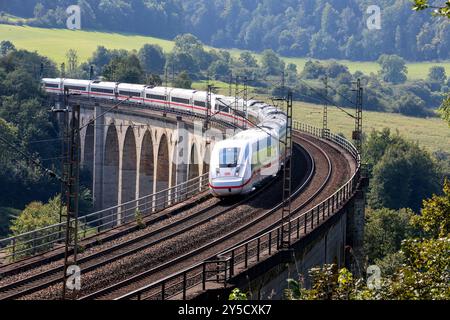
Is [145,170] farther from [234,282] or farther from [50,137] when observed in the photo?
[234,282]

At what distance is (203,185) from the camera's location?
5156cm

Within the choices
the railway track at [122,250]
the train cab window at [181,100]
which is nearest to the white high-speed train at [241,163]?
the railway track at [122,250]

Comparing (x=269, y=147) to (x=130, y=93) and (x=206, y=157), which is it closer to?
(x=206, y=157)

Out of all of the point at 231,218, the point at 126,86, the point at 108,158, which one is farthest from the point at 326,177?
the point at 126,86

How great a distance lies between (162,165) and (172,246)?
5187 cm

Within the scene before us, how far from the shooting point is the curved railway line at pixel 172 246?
3119cm

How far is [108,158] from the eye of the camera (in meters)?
102

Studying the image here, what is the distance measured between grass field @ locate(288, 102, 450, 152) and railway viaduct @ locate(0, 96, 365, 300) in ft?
173

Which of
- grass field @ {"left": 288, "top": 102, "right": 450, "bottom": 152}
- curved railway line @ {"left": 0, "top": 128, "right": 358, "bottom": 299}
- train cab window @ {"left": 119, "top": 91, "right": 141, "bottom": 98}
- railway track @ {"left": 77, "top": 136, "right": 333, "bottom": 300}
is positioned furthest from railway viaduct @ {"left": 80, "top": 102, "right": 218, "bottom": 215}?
grass field @ {"left": 288, "top": 102, "right": 450, "bottom": 152}

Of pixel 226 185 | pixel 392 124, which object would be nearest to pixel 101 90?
pixel 392 124

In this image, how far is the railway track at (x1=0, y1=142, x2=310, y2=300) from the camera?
103 ft

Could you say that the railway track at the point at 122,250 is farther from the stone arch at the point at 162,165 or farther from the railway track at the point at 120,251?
the stone arch at the point at 162,165

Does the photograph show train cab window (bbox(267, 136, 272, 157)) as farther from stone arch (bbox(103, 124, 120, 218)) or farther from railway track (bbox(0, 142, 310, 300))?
stone arch (bbox(103, 124, 120, 218))

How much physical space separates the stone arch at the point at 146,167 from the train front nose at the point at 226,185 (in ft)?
154
